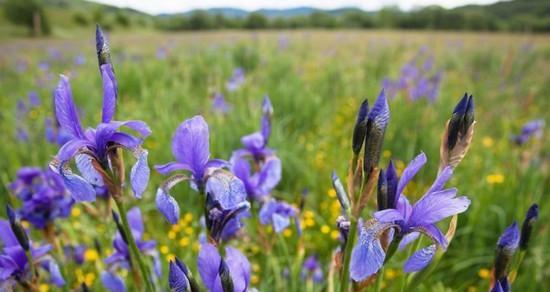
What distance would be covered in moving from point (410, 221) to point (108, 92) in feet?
1.91

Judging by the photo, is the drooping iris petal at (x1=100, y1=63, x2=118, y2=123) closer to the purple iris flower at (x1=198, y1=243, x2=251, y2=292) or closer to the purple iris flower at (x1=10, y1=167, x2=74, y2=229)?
the purple iris flower at (x1=198, y1=243, x2=251, y2=292)

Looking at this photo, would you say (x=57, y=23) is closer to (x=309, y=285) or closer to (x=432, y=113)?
(x=432, y=113)

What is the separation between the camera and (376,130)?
2.29 feet

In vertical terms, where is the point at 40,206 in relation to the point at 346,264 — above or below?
below

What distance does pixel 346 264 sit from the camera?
0.74 metres

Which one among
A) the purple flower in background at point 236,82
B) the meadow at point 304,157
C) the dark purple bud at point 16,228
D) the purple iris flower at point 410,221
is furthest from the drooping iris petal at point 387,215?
the purple flower in background at point 236,82

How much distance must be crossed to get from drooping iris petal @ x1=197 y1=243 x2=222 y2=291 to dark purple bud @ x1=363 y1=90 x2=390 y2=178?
30 cm

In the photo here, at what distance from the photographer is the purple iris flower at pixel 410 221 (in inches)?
25.5

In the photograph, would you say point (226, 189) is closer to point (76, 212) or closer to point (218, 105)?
point (76, 212)

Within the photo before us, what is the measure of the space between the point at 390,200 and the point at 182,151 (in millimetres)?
412

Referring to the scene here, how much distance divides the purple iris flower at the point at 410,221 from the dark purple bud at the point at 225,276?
0.20 metres

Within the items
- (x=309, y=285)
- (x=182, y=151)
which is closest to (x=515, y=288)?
(x=309, y=285)

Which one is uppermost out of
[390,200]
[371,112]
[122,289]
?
[371,112]

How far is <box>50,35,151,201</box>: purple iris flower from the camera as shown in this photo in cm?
72
